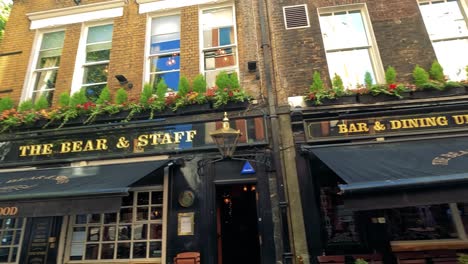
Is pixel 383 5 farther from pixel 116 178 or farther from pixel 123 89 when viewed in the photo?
pixel 116 178

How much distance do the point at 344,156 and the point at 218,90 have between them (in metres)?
2.99

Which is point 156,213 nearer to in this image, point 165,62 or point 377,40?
point 165,62

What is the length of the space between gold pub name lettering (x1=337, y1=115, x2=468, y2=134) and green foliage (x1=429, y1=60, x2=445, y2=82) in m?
0.87

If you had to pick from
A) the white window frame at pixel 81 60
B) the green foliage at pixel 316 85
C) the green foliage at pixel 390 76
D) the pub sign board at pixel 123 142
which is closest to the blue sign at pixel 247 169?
the pub sign board at pixel 123 142

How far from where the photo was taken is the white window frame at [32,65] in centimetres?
768

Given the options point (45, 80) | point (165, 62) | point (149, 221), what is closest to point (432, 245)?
point (149, 221)

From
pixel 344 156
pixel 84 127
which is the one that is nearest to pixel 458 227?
pixel 344 156

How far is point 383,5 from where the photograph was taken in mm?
7090

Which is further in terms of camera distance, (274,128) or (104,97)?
(104,97)

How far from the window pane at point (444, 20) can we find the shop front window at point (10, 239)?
10.4 meters

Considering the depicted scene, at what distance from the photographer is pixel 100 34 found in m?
8.05

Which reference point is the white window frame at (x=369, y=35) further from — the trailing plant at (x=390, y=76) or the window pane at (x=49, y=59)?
the window pane at (x=49, y=59)

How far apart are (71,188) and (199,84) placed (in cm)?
331

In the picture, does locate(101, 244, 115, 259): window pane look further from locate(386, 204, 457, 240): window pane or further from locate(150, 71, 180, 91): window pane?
locate(386, 204, 457, 240): window pane
